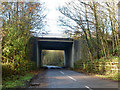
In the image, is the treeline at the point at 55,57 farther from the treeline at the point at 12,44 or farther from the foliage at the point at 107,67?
the treeline at the point at 12,44

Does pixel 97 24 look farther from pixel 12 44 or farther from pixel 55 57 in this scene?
pixel 55 57

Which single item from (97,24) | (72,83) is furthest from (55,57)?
(72,83)

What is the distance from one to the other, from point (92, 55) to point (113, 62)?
8.50m

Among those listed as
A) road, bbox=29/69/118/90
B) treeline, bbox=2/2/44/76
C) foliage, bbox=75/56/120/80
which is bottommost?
road, bbox=29/69/118/90

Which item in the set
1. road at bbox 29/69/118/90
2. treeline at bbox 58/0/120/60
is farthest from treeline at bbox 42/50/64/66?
road at bbox 29/69/118/90

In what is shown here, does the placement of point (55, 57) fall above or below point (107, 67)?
above

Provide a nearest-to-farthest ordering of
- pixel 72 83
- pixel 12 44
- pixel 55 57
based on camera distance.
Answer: pixel 72 83 → pixel 12 44 → pixel 55 57

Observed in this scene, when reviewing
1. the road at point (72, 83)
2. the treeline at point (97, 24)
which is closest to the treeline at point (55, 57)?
the treeline at point (97, 24)

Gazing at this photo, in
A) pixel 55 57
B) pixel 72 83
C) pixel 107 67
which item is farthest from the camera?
pixel 55 57

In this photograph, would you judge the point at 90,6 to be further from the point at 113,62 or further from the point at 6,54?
the point at 6,54

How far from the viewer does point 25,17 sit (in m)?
18.0

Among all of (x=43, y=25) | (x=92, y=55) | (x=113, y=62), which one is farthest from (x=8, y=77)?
(x=92, y=55)

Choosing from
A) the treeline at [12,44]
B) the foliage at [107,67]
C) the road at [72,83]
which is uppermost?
the treeline at [12,44]

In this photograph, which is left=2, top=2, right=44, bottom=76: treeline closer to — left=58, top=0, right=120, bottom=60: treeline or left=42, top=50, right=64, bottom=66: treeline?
left=58, top=0, right=120, bottom=60: treeline
